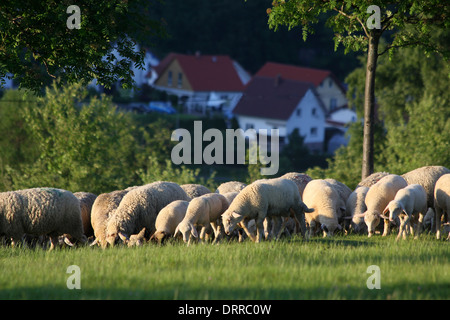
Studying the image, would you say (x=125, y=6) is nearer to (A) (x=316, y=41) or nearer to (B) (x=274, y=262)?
(B) (x=274, y=262)

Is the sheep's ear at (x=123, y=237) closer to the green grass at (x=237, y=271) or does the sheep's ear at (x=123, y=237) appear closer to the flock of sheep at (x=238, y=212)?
the flock of sheep at (x=238, y=212)

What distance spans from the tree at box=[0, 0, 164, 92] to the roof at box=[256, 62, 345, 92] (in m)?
70.4

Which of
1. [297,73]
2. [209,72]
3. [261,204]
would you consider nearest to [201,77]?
[209,72]

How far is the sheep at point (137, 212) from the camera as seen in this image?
15.1 meters

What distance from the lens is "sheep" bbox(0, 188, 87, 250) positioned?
14531mm

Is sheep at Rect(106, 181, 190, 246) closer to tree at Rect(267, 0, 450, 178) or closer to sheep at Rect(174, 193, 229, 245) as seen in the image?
sheep at Rect(174, 193, 229, 245)

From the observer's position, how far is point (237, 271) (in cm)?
1016

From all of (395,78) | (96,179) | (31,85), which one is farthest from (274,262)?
(395,78)

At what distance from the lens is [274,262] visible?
1088 centimetres

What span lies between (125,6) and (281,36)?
275ft

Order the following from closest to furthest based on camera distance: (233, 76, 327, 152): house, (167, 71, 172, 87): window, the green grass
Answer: the green grass → (233, 76, 327, 152): house → (167, 71, 172, 87): window

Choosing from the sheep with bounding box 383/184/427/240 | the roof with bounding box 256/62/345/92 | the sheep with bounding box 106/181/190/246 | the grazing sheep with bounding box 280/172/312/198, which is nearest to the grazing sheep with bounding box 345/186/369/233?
the sheep with bounding box 383/184/427/240

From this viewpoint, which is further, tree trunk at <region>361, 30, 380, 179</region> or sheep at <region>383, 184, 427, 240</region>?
tree trunk at <region>361, 30, 380, 179</region>

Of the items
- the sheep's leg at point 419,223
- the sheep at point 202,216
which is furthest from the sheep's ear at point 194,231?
the sheep's leg at point 419,223
